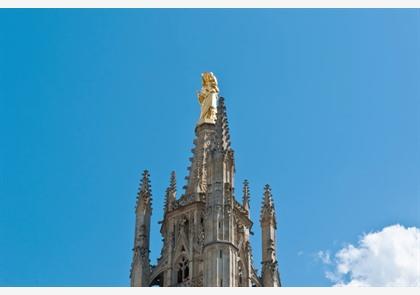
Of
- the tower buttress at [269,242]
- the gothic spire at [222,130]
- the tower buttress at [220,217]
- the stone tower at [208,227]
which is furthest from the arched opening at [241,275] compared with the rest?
the gothic spire at [222,130]

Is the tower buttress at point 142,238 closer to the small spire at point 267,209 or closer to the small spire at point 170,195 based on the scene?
the small spire at point 170,195

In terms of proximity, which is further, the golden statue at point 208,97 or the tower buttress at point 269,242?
the golden statue at point 208,97

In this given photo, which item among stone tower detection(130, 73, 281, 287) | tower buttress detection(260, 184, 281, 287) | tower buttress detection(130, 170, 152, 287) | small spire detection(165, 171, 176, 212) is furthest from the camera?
small spire detection(165, 171, 176, 212)

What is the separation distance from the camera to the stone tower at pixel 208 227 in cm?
4050

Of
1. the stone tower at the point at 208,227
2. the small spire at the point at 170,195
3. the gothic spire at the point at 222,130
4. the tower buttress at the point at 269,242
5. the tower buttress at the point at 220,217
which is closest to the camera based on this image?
the tower buttress at the point at 220,217

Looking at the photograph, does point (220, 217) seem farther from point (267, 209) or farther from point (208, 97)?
point (208, 97)

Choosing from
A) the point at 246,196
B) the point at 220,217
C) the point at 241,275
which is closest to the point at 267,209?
the point at 246,196

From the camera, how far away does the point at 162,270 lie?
4719cm

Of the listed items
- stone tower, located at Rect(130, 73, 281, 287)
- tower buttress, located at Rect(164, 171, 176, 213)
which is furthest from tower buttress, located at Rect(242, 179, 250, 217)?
tower buttress, located at Rect(164, 171, 176, 213)

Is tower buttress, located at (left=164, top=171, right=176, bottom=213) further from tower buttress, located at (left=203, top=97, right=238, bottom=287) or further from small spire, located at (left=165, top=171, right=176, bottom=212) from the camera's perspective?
tower buttress, located at (left=203, top=97, right=238, bottom=287)

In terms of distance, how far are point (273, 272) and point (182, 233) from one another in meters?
5.46

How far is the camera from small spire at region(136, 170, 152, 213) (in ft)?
163

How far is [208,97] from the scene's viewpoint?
177 ft
